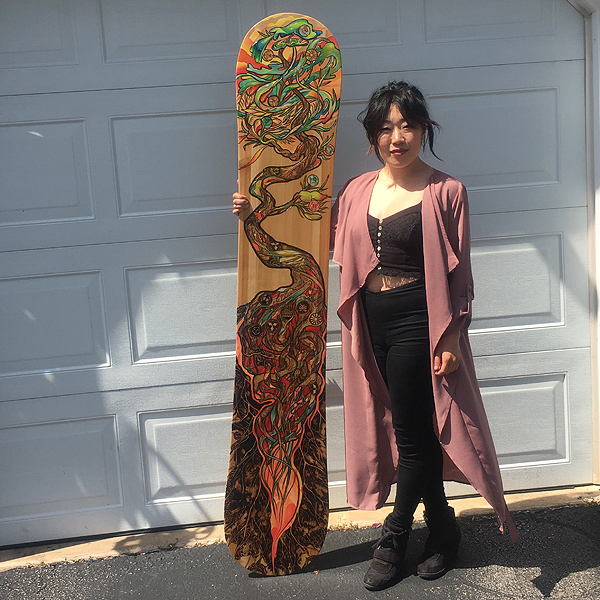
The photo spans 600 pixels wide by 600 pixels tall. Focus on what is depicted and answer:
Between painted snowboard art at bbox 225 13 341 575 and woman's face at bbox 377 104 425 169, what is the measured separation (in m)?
0.23

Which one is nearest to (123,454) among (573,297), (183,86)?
(183,86)

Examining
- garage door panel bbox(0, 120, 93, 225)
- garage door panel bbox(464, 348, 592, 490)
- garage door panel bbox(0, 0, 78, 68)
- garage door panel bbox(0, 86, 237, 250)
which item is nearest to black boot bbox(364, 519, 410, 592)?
garage door panel bbox(464, 348, 592, 490)

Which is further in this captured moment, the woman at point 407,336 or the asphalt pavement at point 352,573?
the asphalt pavement at point 352,573

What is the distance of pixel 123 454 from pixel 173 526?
354mm

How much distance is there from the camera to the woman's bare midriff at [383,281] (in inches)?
79.4

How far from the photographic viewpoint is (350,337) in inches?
85.3

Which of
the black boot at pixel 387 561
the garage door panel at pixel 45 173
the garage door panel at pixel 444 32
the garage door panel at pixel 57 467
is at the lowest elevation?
the black boot at pixel 387 561

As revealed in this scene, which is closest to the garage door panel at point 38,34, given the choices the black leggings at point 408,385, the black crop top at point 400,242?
the black crop top at point 400,242

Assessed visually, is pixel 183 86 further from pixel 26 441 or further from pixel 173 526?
pixel 173 526

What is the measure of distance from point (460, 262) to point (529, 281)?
28.7 inches

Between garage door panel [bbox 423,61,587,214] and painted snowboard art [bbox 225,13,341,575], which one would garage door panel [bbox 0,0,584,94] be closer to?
garage door panel [bbox 423,61,587,214]

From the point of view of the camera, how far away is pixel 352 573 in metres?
2.20

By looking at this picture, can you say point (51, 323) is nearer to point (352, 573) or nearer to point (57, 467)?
point (57, 467)

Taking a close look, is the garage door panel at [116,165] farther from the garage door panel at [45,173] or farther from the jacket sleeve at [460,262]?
the jacket sleeve at [460,262]
